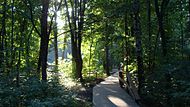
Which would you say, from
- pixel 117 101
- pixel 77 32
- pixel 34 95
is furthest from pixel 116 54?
pixel 34 95

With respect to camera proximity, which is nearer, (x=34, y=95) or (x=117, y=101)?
(x=34, y=95)

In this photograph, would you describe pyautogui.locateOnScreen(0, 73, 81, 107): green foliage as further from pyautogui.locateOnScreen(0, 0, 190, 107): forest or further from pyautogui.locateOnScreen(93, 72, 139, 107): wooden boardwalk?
pyautogui.locateOnScreen(93, 72, 139, 107): wooden boardwalk

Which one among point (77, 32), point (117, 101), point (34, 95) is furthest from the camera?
point (77, 32)

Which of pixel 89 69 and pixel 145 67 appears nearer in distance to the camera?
pixel 145 67

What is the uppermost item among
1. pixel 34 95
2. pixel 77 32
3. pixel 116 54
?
pixel 77 32

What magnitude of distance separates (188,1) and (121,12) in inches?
155

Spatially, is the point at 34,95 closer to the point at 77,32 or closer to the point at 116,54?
the point at 116,54

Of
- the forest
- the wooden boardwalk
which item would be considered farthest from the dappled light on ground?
the forest

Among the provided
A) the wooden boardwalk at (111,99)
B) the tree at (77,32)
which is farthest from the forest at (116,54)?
the wooden boardwalk at (111,99)

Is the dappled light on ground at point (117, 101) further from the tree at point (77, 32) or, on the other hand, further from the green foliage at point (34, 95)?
the tree at point (77, 32)

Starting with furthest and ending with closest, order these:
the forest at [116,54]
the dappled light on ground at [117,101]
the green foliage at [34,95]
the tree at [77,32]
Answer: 1. the tree at [77,32]
2. the dappled light on ground at [117,101]
3. the forest at [116,54]
4. the green foliage at [34,95]

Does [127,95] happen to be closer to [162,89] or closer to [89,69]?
[162,89]

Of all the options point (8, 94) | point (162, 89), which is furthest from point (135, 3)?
point (8, 94)

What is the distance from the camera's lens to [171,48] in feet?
50.2
